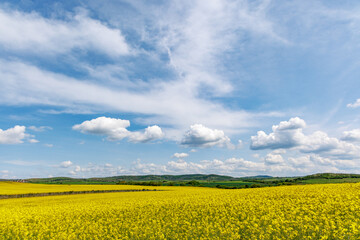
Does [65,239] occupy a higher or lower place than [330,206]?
lower

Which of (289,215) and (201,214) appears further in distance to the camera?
(201,214)

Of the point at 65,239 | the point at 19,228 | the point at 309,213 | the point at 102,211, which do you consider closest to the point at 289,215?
the point at 309,213

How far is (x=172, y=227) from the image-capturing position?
1385 cm

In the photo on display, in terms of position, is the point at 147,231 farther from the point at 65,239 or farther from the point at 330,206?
the point at 330,206

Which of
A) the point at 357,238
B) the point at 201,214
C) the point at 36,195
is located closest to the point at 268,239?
the point at 357,238

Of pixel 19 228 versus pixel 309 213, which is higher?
pixel 309 213

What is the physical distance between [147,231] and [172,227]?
1.62 meters

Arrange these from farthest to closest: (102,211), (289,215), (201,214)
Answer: (102,211)
(201,214)
(289,215)

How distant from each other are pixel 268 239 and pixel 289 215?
3505 millimetres

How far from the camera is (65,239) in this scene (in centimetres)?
1303

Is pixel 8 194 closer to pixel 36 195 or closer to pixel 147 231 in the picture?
pixel 36 195

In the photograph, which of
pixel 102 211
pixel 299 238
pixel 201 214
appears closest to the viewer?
pixel 299 238

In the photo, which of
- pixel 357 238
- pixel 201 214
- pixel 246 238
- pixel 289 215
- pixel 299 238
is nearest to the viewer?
pixel 357 238

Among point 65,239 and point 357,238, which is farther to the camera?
point 65,239
